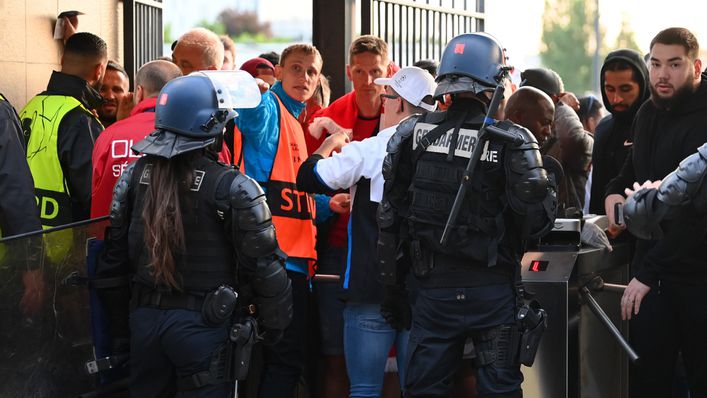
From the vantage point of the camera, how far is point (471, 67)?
482 centimetres

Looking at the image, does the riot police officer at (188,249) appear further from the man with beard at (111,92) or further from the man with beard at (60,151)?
the man with beard at (111,92)

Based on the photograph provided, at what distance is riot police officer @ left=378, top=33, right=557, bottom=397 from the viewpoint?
4.65 m

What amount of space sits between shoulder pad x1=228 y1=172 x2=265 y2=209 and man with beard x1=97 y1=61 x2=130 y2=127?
9.90 feet

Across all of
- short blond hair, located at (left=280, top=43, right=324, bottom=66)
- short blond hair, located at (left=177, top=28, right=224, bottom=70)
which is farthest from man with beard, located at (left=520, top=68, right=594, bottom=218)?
short blond hair, located at (left=177, top=28, right=224, bottom=70)

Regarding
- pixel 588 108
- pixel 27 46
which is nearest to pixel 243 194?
pixel 27 46

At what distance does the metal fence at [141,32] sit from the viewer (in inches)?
364

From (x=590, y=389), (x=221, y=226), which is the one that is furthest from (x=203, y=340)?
(x=590, y=389)

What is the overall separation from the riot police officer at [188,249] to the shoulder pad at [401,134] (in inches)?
24.6

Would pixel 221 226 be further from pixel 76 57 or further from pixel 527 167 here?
pixel 76 57

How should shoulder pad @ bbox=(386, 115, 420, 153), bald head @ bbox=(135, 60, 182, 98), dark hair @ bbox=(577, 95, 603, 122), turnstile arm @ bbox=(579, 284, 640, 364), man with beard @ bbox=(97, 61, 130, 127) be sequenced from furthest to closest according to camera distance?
dark hair @ bbox=(577, 95, 603, 122) → man with beard @ bbox=(97, 61, 130, 127) → bald head @ bbox=(135, 60, 182, 98) → turnstile arm @ bbox=(579, 284, 640, 364) → shoulder pad @ bbox=(386, 115, 420, 153)

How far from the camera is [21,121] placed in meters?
6.26

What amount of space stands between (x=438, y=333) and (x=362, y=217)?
2.68 feet

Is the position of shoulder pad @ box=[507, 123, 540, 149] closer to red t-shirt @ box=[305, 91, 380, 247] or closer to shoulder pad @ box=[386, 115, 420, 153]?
shoulder pad @ box=[386, 115, 420, 153]

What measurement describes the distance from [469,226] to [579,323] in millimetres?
1385
